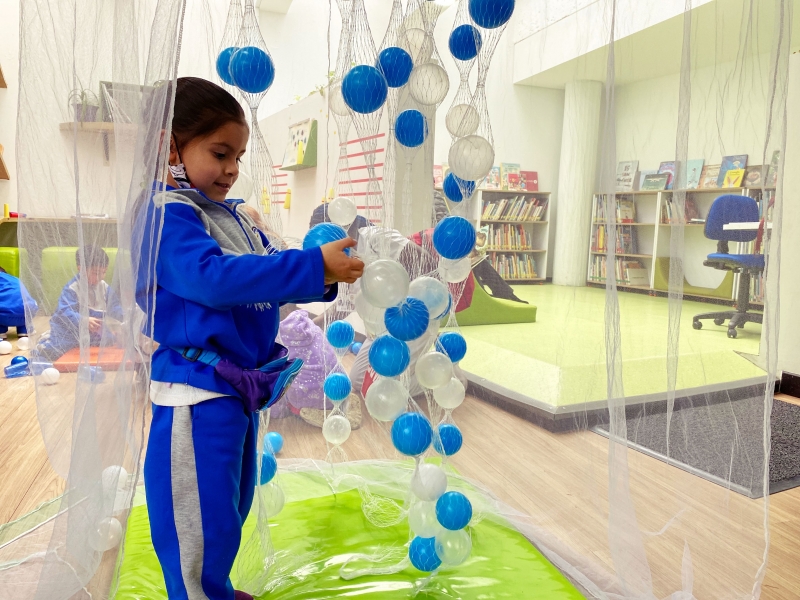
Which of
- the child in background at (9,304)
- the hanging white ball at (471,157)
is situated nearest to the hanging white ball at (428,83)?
the hanging white ball at (471,157)

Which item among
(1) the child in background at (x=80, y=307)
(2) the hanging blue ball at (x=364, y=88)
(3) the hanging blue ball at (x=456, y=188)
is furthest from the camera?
(3) the hanging blue ball at (x=456, y=188)

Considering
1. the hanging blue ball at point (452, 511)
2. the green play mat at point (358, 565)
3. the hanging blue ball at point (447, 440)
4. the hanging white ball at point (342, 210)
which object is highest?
the hanging white ball at point (342, 210)

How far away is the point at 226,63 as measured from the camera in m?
1.07

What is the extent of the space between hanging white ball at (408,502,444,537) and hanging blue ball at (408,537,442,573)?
0.02 m

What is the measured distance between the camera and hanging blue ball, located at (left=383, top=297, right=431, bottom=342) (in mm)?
1048

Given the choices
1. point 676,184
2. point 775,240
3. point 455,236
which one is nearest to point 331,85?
point 455,236

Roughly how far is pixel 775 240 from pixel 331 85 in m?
0.95

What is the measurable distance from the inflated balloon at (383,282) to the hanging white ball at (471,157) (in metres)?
0.35

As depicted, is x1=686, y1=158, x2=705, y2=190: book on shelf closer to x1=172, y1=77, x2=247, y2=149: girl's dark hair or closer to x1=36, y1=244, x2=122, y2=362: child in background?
x1=172, y1=77, x2=247, y2=149: girl's dark hair

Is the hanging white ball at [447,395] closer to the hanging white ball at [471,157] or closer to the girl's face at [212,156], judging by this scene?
the hanging white ball at [471,157]

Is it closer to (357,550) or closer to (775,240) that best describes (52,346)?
(357,550)

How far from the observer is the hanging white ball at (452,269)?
1.24 metres

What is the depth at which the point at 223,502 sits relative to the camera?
0.92m

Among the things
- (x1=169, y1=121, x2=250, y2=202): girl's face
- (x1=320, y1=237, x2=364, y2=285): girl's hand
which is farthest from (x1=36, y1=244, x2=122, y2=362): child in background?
(x1=320, y1=237, x2=364, y2=285): girl's hand
